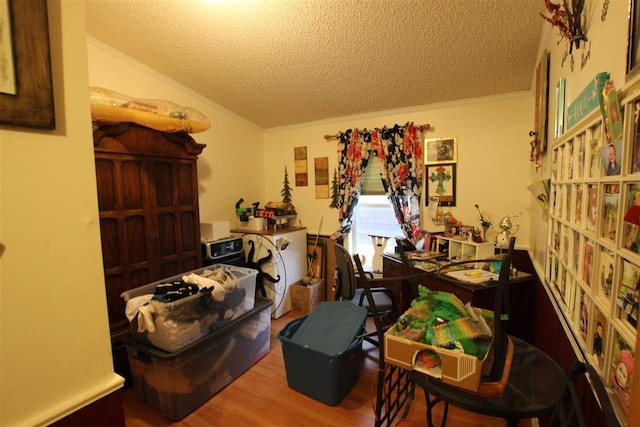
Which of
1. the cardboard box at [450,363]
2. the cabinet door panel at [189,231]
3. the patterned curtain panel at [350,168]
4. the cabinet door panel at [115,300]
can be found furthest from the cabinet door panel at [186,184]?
the cardboard box at [450,363]

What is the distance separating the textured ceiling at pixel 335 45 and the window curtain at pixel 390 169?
1.15ft

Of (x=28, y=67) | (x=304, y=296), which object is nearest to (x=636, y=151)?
(x=28, y=67)

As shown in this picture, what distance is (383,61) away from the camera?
7.38 feet

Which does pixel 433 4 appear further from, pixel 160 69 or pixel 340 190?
pixel 160 69

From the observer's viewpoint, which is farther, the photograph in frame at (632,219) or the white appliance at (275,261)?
the white appliance at (275,261)

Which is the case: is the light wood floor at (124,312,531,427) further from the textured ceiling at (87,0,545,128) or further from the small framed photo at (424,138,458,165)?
the textured ceiling at (87,0,545,128)

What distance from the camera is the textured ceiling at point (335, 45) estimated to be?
177cm

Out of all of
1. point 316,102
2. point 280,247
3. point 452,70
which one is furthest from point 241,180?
point 452,70

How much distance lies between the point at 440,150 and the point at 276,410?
2707 mm

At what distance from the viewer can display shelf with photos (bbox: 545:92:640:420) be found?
2.04 feet

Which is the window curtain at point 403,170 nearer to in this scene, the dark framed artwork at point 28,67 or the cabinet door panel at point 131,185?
the cabinet door panel at point 131,185

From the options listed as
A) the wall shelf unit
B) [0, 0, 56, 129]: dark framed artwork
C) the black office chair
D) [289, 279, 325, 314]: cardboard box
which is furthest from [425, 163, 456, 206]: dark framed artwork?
[0, 0, 56, 129]: dark framed artwork

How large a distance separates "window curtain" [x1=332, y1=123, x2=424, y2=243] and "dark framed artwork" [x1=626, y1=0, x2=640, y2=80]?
2363 millimetres

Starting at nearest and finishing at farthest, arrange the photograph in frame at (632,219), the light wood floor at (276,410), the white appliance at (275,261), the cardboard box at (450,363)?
the photograph in frame at (632,219), the cardboard box at (450,363), the light wood floor at (276,410), the white appliance at (275,261)
